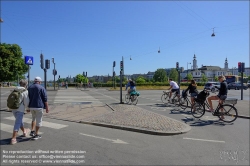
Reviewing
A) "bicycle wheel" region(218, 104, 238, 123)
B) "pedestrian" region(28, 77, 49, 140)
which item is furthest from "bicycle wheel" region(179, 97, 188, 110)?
"pedestrian" region(28, 77, 49, 140)

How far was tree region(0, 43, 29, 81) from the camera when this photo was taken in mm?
45375

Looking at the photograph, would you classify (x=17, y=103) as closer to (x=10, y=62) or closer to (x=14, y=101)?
(x=14, y=101)

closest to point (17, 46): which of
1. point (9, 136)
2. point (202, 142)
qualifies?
point (9, 136)

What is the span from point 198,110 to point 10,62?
163ft

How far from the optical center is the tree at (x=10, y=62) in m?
45.4

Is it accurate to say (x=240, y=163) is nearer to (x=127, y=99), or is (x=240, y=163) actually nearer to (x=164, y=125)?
(x=164, y=125)

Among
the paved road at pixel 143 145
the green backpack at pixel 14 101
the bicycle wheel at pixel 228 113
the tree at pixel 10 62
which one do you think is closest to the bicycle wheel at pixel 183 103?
the bicycle wheel at pixel 228 113

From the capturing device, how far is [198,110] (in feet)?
28.7

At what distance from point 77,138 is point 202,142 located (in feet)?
11.5

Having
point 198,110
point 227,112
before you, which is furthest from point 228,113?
point 198,110

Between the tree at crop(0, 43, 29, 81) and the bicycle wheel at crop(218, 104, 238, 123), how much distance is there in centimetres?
4923

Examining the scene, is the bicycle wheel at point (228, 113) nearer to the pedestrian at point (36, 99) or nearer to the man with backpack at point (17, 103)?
the pedestrian at point (36, 99)

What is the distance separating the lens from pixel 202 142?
523cm

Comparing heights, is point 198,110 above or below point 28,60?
below
